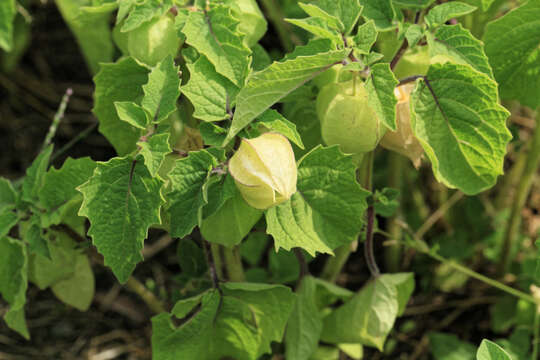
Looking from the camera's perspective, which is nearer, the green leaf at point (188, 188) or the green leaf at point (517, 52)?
the green leaf at point (188, 188)

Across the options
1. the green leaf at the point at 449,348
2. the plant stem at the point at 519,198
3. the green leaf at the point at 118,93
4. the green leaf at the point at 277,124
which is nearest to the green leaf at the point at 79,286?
the green leaf at the point at 118,93

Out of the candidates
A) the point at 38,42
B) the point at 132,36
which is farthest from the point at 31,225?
the point at 38,42

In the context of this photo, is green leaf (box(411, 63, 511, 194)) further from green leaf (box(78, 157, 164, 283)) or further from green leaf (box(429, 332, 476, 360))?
green leaf (box(429, 332, 476, 360))

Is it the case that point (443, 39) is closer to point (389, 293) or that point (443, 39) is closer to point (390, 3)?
point (390, 3)

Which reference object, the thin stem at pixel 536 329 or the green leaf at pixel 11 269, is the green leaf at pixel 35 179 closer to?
the green leaf at pixel 11 269

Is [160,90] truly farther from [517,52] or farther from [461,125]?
[517,52]

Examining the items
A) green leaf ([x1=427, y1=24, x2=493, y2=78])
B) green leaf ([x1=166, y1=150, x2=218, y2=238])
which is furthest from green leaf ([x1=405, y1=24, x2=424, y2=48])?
green leaf ([x1=166, y1=150, x2=218, y2=238])
